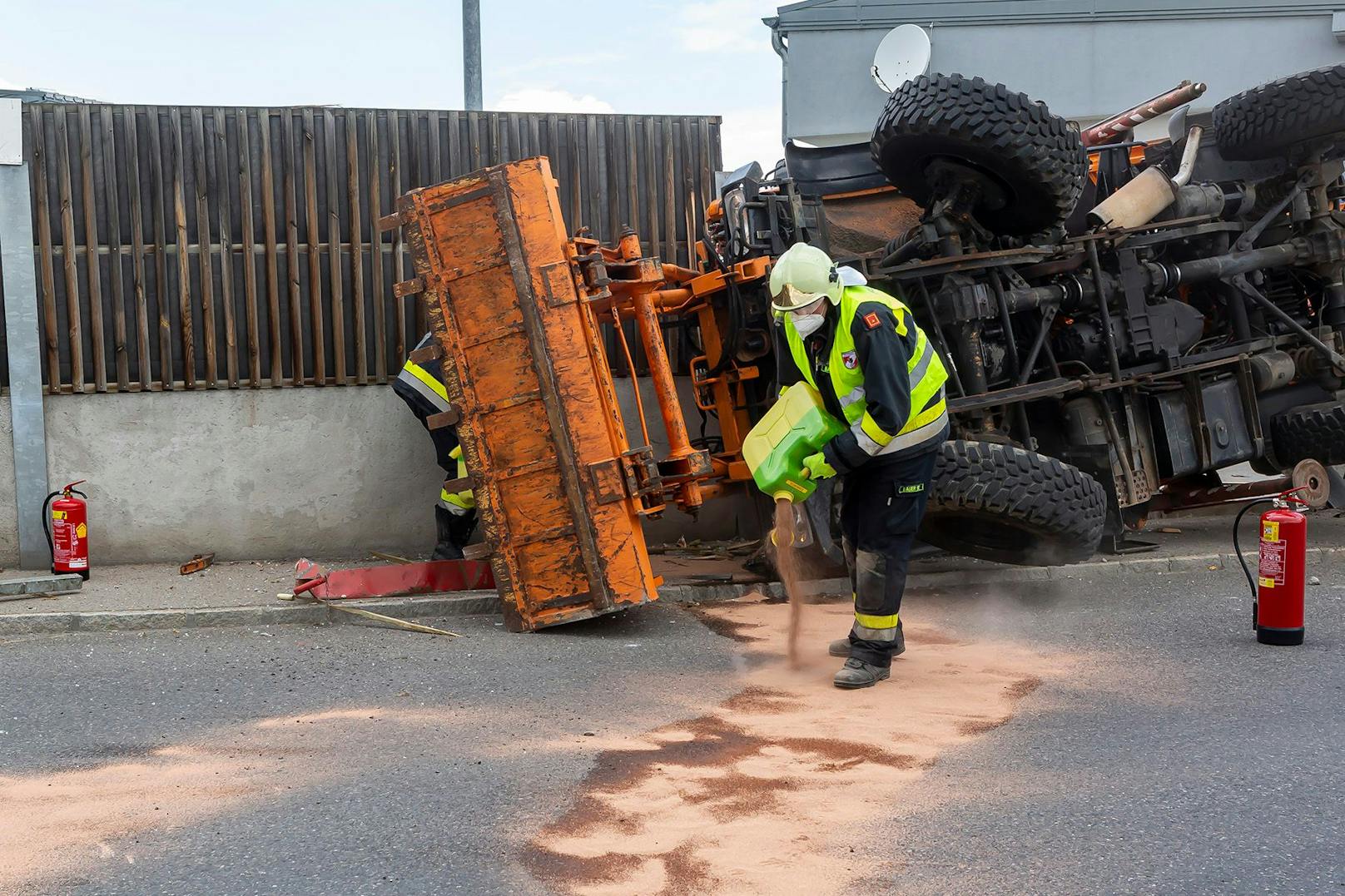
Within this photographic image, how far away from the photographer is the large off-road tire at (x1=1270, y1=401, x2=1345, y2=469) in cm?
831

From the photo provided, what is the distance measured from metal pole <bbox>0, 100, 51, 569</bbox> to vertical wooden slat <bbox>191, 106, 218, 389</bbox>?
1.00 meters

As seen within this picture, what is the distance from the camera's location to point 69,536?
784 cm

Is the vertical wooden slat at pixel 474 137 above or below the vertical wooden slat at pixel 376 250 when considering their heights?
above

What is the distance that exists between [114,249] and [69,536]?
6.41ft

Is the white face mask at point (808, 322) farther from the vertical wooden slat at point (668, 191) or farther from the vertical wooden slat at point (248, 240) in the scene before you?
the vertical wooden slat at point (248, 240)

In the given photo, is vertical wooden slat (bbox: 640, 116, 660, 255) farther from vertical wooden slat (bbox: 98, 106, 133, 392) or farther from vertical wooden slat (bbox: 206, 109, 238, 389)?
vertical wooden slat (bbox: 98, 106, 133, 392)

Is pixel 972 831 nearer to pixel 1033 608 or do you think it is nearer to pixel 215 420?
pixel 1033 608

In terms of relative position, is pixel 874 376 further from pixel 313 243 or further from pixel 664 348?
pixel 313 243

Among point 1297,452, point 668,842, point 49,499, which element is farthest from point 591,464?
point 1297,452

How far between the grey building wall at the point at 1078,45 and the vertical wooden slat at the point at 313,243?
7.89 meters

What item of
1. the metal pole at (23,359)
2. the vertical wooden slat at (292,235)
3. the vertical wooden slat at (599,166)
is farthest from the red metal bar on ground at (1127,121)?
the metal pole at (23,359)

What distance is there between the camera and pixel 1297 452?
842 cm

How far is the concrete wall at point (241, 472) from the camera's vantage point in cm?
852

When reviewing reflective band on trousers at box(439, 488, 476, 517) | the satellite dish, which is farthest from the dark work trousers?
the satellite dish
